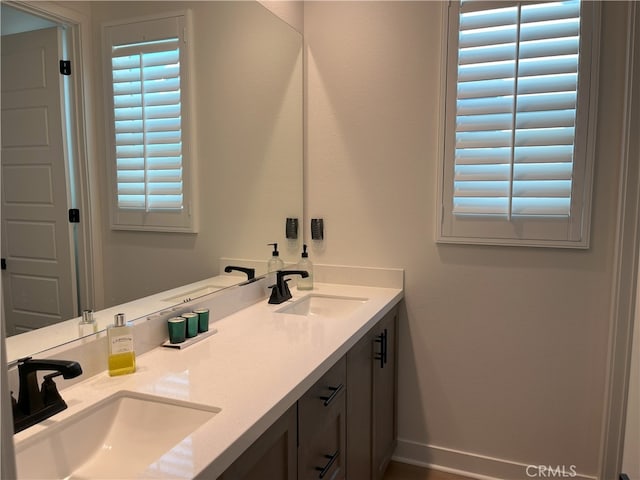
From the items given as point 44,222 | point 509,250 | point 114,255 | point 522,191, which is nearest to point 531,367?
point 509,250

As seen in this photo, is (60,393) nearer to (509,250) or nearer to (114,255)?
(114,255)

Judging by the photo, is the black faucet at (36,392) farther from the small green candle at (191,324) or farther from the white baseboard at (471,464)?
the white baseboard at (471,464)

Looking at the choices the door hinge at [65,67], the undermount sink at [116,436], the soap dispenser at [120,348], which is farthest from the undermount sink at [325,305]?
the door hinge at [65,67]

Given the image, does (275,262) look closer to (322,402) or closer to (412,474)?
(322,402)

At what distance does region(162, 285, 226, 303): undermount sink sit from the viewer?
5.77ft

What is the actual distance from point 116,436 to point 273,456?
0.40m

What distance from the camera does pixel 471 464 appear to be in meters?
2.44

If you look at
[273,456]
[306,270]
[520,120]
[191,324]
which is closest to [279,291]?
[306,270]

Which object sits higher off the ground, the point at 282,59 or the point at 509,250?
the point at 282,59

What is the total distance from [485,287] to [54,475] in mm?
1905

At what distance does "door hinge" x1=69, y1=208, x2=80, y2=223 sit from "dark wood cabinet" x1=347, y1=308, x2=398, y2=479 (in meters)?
1.00

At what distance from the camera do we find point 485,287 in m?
2.35

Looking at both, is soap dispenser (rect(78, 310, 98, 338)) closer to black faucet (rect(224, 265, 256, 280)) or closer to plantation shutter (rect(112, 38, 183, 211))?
plantation shutter (rect(112, 38, 183, 211))

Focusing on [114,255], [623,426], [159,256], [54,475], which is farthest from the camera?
[623,426]
